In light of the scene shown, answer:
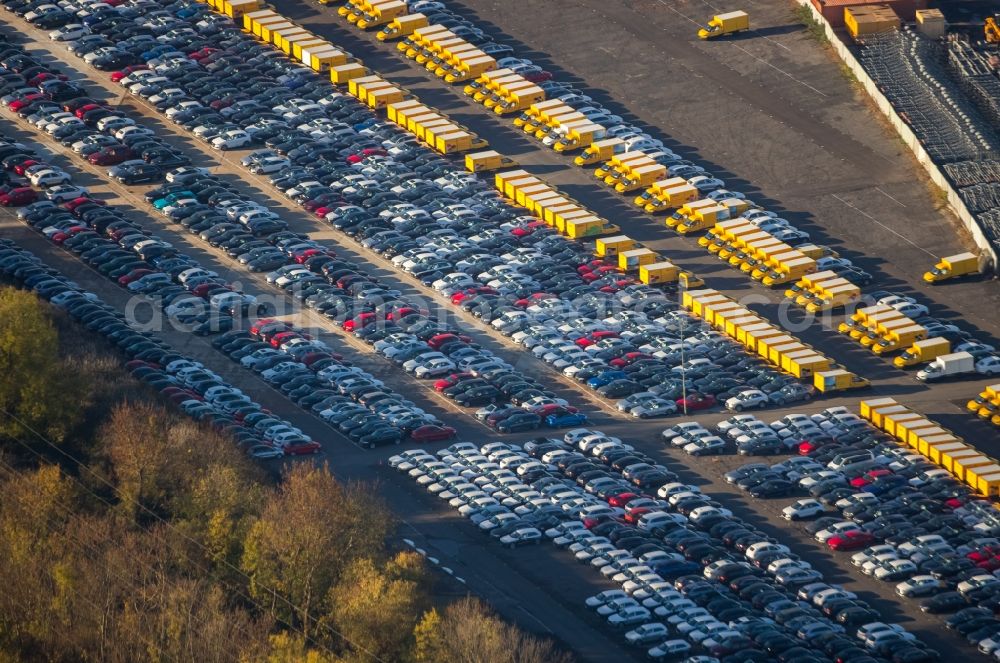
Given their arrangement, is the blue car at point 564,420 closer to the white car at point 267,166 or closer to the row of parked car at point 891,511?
the row of parked car at point 891,511

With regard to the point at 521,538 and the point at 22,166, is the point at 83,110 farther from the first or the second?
the point at 521,538

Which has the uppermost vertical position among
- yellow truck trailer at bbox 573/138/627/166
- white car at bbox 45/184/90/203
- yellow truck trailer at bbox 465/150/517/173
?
yellow truck trailer at bbox 573/138/627/166

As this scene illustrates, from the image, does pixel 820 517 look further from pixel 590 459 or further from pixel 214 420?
pixel 214 420

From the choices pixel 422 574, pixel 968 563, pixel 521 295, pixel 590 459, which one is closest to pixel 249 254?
pixel 521 295

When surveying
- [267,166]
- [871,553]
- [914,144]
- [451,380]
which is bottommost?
[267,166]

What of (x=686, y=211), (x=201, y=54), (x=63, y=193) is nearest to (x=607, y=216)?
(x=686, y=211)

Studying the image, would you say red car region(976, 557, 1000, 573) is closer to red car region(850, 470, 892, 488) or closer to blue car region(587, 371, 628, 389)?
red car region(850, 470, 892, 488)

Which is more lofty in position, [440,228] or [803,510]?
[803,510]

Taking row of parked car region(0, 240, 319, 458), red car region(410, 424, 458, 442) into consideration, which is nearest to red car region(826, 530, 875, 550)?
red car region(410, 424, 458, 442)
